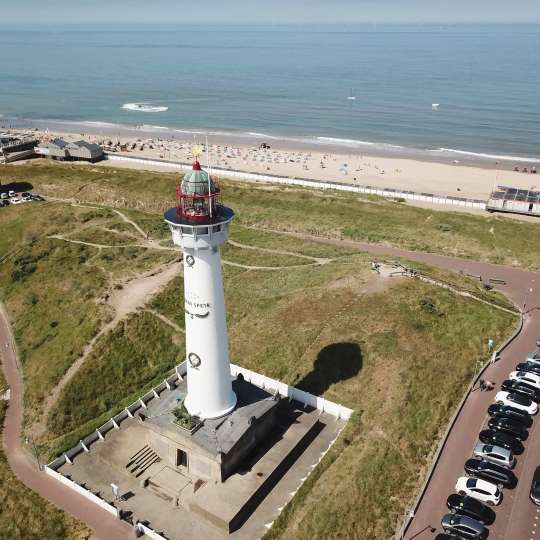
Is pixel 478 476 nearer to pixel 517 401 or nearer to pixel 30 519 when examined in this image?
pixel 517 401

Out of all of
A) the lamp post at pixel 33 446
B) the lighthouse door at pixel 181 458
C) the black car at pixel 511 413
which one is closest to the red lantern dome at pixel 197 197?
the lighthouse door at pixel 181 458

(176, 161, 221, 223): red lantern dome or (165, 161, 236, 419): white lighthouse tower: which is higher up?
(176, 161, 221, 223): red lantern dome

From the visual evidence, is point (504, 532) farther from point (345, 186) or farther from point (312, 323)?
point (345, 186)

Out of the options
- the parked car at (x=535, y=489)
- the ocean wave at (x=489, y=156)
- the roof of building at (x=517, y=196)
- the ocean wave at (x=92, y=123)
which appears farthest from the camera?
the ocean wave at (x=92, y=123)

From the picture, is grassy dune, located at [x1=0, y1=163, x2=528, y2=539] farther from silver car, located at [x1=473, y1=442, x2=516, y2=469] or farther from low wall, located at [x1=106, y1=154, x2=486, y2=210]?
low wall, located at [x1=106, y1=154, x2=486, y2=210]

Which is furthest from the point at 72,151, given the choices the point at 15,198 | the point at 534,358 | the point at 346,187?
the point at 534,358

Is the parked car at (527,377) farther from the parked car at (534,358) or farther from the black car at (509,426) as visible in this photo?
the black car at (509,426)

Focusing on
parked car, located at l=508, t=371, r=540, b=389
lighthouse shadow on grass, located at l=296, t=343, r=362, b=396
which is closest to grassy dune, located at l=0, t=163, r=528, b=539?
lighthouse shadow on grass, located at l=296, t=343, r=362, b=396
